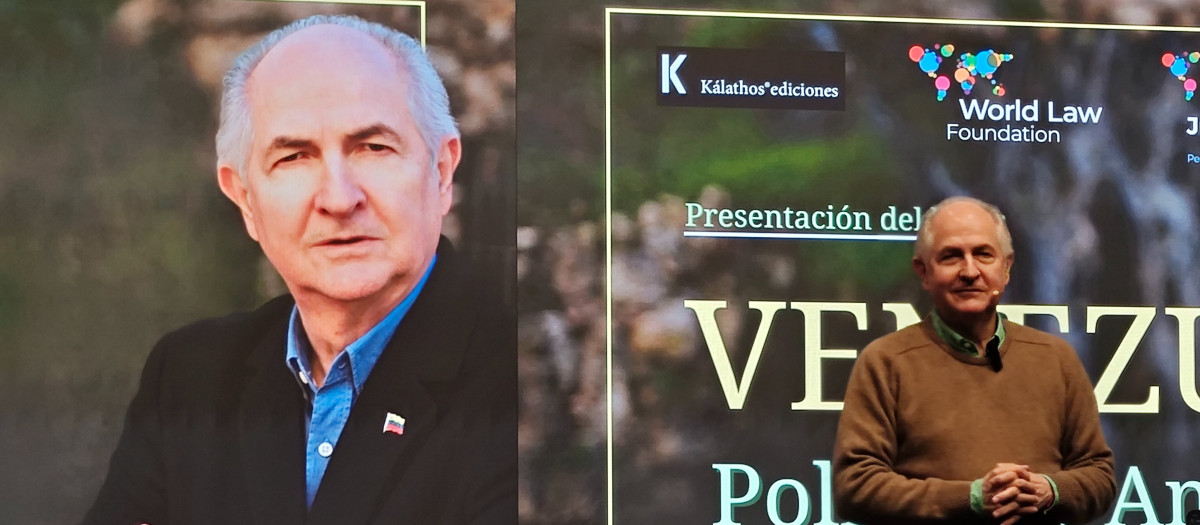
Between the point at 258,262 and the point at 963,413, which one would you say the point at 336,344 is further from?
the point at 963,413

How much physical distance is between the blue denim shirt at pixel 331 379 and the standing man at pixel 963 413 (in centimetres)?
180

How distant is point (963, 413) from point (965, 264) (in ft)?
0.80

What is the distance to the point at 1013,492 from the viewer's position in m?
2.47

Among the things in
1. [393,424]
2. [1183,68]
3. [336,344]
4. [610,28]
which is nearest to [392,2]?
[610,28]

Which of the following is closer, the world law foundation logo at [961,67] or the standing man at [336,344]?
the standing man at [336,344]

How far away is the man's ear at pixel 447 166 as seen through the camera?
13.8 feet

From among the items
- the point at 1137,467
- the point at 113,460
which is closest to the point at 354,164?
the point at 113,460

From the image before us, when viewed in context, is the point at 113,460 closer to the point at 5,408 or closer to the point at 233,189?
the point at 5,408

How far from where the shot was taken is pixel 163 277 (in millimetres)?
4113

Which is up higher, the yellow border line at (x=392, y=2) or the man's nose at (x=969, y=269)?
the yellow border line at (x=392, y=2)

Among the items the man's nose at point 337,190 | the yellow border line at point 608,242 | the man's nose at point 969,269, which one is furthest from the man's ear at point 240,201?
the man's nose at point 969,269

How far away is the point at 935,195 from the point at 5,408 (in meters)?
2.48

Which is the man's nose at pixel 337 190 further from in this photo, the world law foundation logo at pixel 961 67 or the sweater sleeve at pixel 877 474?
the sweater sleeve at pixel 877 474

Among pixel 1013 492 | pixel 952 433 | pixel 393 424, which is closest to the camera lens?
pixel 1013 492
